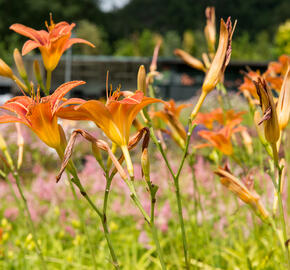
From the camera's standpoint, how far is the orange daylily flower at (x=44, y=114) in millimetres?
551

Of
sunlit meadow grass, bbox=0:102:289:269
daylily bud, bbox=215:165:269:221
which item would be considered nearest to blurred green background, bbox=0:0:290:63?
sunlit meadow grass, bbox=0:102:289:269

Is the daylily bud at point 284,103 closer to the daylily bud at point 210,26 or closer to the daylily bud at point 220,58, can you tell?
the daylily bud at point 220,58

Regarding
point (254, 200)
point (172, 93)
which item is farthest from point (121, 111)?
point (172, 93)

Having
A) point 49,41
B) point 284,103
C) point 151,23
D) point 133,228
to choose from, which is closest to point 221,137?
point 284,103

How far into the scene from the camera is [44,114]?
1.83 feet

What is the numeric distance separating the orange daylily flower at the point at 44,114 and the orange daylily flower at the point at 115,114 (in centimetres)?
2

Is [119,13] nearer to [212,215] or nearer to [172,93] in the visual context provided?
[172,93]

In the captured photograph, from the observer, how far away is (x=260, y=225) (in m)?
1.86

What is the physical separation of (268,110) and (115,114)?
9.7 inches

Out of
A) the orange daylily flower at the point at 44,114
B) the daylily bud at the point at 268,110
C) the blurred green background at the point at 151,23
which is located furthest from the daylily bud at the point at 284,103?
the blurred green background at the point at 151,23

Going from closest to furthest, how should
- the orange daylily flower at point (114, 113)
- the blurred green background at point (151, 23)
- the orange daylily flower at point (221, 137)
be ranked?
the orange daylily flower at point (114, 113), the orange daylily flower at point (221, 137), the blurred green background at point (151, 23)

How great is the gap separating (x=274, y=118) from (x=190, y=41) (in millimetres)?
19386

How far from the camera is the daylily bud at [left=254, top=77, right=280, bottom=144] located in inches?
22.5

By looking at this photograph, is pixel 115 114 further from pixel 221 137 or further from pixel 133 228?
pixel 133 228
